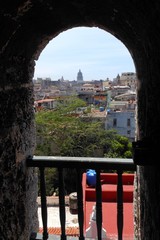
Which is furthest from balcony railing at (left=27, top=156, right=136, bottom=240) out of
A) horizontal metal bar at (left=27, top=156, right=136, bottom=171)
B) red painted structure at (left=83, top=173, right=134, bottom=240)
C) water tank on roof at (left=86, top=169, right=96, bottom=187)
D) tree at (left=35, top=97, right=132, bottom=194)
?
tree at (left=35, top=97, right=132, bottom=194)

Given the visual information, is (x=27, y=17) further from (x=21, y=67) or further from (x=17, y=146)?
(x=17, y=146)

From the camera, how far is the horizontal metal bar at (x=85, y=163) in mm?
1990

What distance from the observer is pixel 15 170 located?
1918mm

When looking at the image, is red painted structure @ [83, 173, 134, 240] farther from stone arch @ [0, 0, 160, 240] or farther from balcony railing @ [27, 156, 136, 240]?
stone arch @ [0, 0, 160, 240]

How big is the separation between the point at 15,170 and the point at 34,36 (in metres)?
0.87

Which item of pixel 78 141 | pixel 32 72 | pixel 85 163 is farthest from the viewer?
pixel 78 141

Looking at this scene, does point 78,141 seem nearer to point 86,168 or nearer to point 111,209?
point 111,209

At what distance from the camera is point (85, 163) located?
6.66 feet

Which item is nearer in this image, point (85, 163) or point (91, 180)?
point (85, 163)

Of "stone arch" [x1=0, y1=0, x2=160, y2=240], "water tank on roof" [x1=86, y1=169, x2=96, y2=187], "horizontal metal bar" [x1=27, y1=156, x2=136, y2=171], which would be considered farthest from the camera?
"water tank on roof" [x1=86, y1=169, x2=96, y2=187]

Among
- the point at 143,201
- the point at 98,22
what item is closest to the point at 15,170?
the point at 143,201

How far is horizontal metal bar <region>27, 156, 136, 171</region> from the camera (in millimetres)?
1990

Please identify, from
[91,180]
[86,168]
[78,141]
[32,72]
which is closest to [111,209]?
[91,180]

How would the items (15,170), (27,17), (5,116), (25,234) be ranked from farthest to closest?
1. (25,234)
2. (15,170)
3. (5,116)
4. (27,17)
